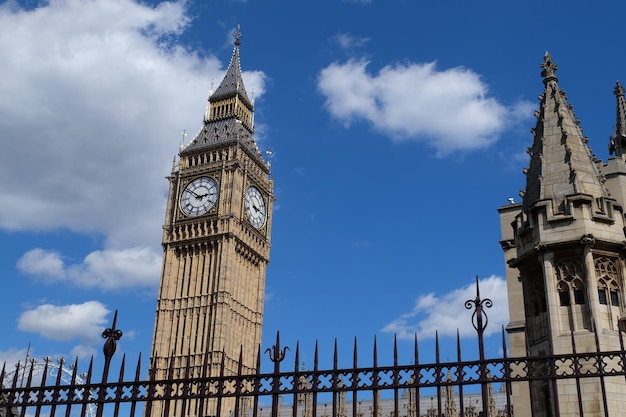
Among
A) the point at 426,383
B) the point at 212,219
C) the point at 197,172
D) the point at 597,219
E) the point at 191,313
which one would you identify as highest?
the point at 197,172

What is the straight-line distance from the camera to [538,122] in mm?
11172

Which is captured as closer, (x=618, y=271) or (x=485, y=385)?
(x=485, y=385)

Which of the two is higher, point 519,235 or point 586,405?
point 519,235

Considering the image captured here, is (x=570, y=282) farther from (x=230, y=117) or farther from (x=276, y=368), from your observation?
(x=230, y=117)

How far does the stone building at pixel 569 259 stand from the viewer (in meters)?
9.38

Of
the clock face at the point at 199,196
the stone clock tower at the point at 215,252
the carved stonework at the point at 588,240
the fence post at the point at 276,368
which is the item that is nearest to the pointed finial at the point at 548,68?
the carved stonework at the point at 588,240

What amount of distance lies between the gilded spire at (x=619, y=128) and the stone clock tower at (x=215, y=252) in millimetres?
40945

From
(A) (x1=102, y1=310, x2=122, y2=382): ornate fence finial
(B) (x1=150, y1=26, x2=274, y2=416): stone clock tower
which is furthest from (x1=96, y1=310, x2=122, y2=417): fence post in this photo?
(B) (x1=150, y1=26, x2=274, y2=416): stone clock tower

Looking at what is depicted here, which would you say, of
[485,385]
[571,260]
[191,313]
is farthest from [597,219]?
[191,313]

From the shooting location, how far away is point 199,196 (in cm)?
6900

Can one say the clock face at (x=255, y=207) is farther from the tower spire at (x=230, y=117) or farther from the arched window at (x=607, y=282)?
the arched window at (x=607, y=282)

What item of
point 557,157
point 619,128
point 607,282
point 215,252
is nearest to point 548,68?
point 557,157

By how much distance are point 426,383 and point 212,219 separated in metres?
59.6

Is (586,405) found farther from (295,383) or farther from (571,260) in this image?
(295,383)
